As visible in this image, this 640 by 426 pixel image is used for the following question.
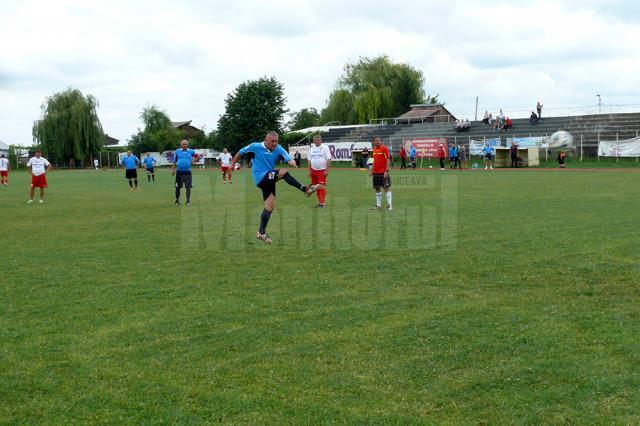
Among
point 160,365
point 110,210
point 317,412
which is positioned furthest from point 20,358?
point 110,210

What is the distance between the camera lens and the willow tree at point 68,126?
73125 mm

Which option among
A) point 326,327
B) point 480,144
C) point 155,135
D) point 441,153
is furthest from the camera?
point 155,135

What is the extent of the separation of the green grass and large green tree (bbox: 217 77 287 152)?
6334cm

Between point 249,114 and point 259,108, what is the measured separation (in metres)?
1.35

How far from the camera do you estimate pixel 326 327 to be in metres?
5.86

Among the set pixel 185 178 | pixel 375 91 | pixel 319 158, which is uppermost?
pixel 375 91

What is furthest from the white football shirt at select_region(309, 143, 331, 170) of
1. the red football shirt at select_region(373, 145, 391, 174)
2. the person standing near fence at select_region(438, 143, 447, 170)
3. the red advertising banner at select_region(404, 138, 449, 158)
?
the red advertising banner at select_region(404, 138, 449, 158)

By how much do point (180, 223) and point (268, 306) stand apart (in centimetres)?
801

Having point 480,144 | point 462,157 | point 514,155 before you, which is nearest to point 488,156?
point 514,155

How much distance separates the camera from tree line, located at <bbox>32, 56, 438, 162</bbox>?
7338cm

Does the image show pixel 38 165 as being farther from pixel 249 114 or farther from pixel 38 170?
pixel 249 114

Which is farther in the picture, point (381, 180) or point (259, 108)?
point (259, 108)

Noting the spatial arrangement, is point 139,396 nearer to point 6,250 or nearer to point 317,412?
point 317,412

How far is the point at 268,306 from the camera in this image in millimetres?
6625
